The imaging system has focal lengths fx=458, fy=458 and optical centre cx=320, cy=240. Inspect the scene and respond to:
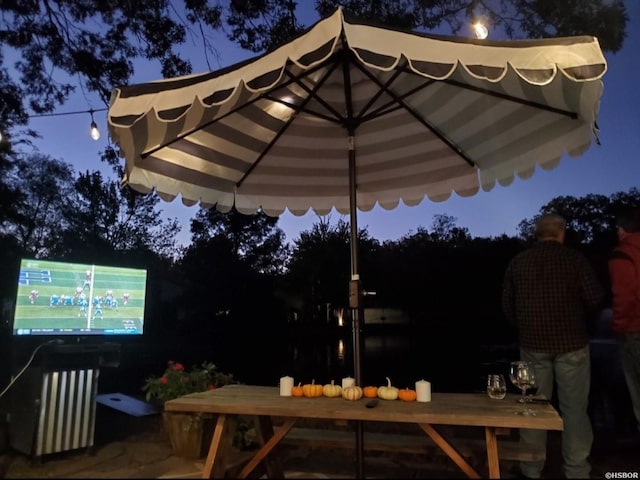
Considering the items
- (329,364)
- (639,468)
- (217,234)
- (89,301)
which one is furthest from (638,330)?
(217,234)

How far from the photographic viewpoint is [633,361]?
8.46ft

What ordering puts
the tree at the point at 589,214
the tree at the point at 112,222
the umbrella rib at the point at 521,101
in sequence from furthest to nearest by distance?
the tree at the point at 112,222 → the tree at the point at 589,214 → the umbrella rib at the point at 521,101

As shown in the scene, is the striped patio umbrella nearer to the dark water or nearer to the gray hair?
the gray hair

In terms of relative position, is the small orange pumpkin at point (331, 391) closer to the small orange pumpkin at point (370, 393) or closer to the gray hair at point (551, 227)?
the small orange pumpkin at point (370, 393)

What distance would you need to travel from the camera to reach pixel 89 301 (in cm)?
294

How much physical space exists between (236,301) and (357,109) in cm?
1171

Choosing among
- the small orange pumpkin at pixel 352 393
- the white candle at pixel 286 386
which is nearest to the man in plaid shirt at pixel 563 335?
the small orange pumpkin at pixel 352 393

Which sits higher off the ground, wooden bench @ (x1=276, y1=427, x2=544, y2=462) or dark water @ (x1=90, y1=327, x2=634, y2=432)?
wooden bench @ (x1=276, y1=427, x2=544, y2=462)

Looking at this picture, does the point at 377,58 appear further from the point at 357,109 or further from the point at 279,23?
the point at 279,23

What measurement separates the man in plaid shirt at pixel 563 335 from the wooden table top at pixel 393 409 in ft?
1.56

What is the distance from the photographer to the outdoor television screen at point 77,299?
2.67 meters

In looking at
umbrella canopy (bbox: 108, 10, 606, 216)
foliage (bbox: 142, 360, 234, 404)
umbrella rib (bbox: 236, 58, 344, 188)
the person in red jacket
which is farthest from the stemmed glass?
foliage (bbox: 142, 360, 234, 404)

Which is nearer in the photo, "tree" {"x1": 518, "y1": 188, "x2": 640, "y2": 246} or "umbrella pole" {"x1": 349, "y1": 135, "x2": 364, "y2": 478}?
"umbrella pole" {"x1": 349, "y1": 135, "x2": 364, "y2": 478}

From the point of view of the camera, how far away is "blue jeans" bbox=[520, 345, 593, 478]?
7.63ft
